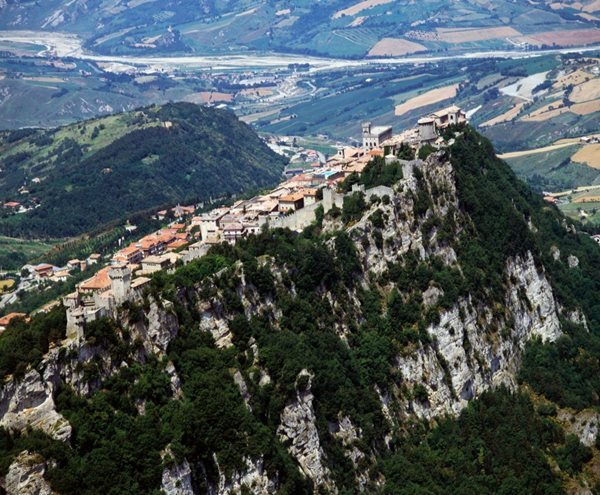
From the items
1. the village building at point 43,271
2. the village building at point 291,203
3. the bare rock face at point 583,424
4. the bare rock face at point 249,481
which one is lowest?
the village building at point 43,271

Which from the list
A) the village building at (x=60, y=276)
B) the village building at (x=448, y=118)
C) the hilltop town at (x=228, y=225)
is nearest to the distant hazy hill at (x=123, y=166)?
the village building at (x=60, y=276)

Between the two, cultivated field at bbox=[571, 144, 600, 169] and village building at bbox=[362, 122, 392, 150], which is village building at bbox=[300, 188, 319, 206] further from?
cultivated field at bbox=[571, 144, 600, 169]

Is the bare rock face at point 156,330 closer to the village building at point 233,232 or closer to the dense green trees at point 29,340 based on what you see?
the dense green trees at point 29,340

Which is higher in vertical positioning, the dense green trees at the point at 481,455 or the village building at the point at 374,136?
the village building at the point at 374,136

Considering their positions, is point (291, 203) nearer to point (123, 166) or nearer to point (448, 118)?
point (448, 118)

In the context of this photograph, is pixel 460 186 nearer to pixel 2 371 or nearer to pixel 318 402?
pixel 318 402

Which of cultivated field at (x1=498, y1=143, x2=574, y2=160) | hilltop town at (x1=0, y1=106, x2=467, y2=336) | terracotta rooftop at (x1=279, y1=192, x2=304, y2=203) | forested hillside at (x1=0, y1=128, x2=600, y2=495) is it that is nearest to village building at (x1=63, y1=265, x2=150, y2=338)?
hilltop town at (x1=0, y1=106, x2=467, y2=336)
